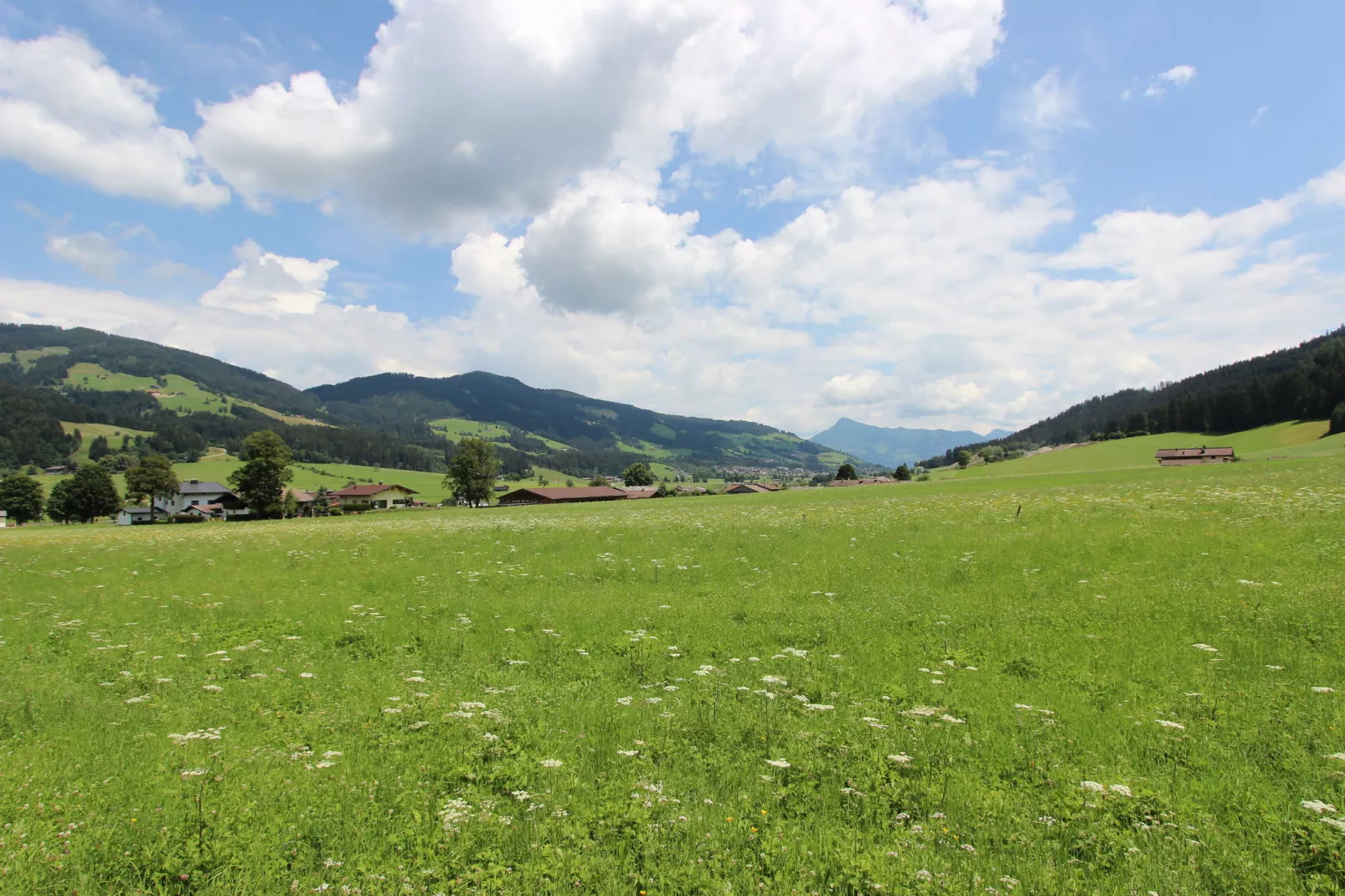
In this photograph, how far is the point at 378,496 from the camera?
602 feet

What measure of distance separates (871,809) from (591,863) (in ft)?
10.6

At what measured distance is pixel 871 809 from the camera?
22.2 feet

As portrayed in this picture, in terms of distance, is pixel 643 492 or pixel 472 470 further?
pixel 643 492

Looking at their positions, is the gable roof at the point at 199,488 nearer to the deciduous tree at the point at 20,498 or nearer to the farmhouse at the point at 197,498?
the farmhouse at the point at 197,498

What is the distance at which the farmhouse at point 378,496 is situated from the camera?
179750 millimetres

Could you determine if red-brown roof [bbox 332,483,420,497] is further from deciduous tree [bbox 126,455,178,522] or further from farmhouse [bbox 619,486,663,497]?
farmhouse [bbox 619,486,663,497]

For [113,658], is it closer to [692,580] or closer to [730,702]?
[730,702]

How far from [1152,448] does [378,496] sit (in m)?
205

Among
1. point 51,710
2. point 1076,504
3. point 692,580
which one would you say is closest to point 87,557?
point 51,710

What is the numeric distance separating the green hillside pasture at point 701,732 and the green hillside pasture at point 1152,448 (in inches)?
3511

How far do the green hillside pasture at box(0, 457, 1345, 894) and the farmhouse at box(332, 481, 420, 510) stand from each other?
176723 millimetres

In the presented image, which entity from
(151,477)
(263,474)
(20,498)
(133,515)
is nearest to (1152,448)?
(263,474)

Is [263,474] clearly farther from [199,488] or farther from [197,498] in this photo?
[199,488]

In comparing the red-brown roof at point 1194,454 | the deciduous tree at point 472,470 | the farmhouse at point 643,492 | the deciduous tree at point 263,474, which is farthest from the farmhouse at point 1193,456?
the deciduous tree at point 263,474
